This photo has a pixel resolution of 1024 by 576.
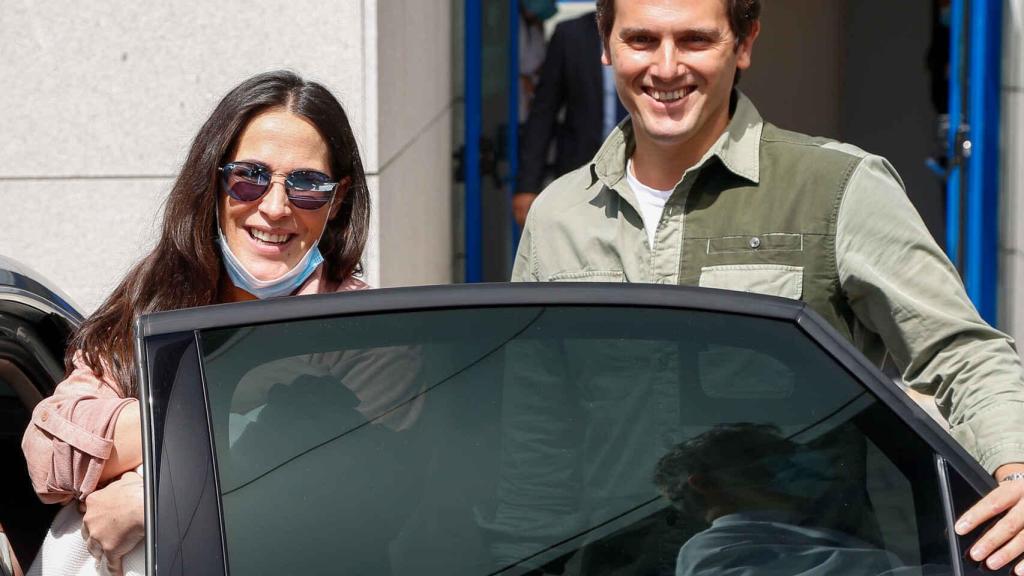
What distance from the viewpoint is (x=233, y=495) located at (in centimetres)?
158

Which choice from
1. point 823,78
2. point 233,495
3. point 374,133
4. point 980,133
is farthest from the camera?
point 823,78

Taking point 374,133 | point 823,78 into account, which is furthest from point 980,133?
point 374,133

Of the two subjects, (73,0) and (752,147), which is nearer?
(752,147)

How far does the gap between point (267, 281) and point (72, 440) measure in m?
0.50

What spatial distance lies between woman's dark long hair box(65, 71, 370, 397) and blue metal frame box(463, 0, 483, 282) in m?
3.81

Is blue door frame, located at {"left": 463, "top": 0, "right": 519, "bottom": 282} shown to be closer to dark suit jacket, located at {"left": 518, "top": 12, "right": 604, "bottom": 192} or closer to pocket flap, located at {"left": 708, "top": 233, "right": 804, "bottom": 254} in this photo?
dark suit jacket, located at {"left": 518, "top": 12, "right": 604, "bottom": 192}

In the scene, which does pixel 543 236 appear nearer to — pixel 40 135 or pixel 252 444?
pixel 252 444

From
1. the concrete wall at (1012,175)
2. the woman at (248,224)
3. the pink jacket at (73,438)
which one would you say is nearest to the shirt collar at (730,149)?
the woman at (248,224)

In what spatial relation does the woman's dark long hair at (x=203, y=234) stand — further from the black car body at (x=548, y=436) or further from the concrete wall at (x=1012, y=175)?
the concrete wall at (x=1012, y=175)

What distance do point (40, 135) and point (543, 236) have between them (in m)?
2.98

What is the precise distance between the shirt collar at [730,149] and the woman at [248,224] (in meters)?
0.50

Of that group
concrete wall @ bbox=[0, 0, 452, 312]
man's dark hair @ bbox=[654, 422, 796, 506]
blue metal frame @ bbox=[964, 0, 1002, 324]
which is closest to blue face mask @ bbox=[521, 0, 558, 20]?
concrete wall @ bbox=[0, 0, 452, 312]

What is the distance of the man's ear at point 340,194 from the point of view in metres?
2.50

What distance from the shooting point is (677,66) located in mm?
2383
